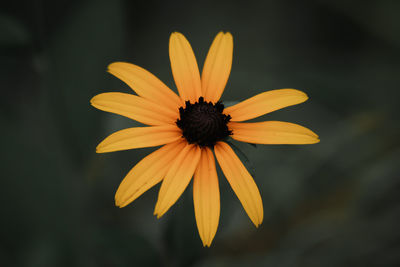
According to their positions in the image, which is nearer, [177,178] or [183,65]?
[177,178]

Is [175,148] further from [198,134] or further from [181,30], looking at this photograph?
[181,30]

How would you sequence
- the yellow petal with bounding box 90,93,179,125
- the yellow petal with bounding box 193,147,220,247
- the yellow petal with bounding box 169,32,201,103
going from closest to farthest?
the yellow petal with bounding box 193,147,220,247 < the yellow petal with bounding box 90,93,179,125 < the yellow petal with bounding box 169,32,201,103

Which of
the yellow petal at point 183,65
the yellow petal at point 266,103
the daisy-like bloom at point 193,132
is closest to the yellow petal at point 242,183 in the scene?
the daisy-like bloom at point 193,132

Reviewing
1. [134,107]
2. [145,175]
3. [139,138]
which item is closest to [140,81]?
[134,107]

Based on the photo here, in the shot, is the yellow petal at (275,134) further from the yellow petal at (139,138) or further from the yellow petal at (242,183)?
the yellow petal at (139,138)

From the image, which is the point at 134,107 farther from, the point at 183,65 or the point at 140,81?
the point at 183,65
